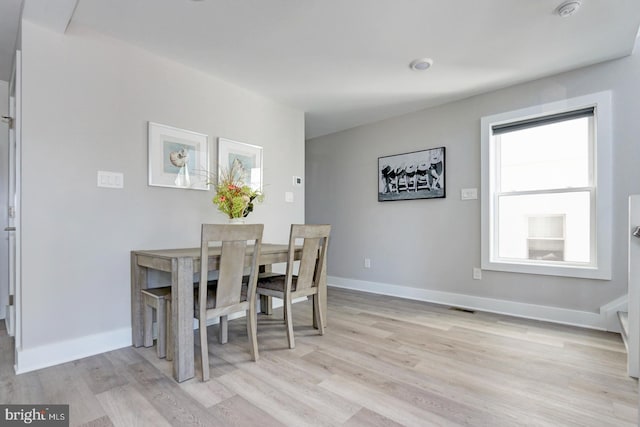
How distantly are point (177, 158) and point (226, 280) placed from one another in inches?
52.1

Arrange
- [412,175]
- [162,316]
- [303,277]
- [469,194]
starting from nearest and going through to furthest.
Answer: [162,316] < [303,277] < [469,194] < [412,175]

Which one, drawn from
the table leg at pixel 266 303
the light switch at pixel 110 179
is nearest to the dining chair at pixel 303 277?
the table leg at pixel 266 303

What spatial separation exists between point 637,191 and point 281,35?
10.2 ft

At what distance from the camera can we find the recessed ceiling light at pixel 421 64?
2700 mm

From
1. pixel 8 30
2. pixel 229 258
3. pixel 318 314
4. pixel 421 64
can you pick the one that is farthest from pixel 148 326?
pixel 421 64

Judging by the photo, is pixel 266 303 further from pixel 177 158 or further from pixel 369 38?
pixel 369 38

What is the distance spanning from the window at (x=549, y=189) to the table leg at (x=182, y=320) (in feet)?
9.62

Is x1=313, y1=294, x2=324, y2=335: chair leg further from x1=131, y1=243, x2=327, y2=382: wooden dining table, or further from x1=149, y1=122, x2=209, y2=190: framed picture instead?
x1=149, y1=122, x2=209, y2=190: framed picture

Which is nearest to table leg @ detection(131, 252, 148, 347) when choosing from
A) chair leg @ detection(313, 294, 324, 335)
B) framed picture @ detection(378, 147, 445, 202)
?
chair leg @ detection(313, 294, 324, 335)

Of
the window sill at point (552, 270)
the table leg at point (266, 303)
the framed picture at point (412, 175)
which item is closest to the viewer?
the window sill at point (552, 270)

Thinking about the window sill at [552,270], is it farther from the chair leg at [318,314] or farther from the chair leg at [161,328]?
the chair leg at [161,328]

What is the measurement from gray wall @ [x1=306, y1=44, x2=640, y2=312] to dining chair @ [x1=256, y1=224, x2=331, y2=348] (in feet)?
5.61

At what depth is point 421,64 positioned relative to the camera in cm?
277

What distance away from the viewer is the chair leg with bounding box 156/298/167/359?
6.98 ft
